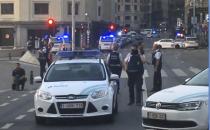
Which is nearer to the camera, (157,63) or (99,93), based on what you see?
(99,93)

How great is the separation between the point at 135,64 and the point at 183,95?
6.95m

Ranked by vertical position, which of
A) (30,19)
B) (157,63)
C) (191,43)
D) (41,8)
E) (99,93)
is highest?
(41,8)

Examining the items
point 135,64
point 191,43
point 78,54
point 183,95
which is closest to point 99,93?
point 183,95

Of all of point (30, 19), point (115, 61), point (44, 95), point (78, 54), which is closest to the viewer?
point (44, 95)

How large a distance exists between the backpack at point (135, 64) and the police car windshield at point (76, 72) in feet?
9.27

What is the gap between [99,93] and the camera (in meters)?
13.8

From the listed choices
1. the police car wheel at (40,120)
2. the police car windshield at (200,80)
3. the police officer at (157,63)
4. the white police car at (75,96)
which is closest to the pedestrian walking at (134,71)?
the white police car at (75,96)

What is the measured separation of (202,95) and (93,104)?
126 inches

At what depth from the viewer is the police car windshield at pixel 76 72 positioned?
14703mm

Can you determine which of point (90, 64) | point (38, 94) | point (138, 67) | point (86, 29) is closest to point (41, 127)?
point (38, 94)

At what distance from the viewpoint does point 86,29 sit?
3713 inches

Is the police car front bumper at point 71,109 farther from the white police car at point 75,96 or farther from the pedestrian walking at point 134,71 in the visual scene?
the pedestrian walking at point 134,71

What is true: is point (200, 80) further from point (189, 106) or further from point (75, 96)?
point (75, 96)

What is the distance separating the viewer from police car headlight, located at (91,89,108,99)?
44.8ft
